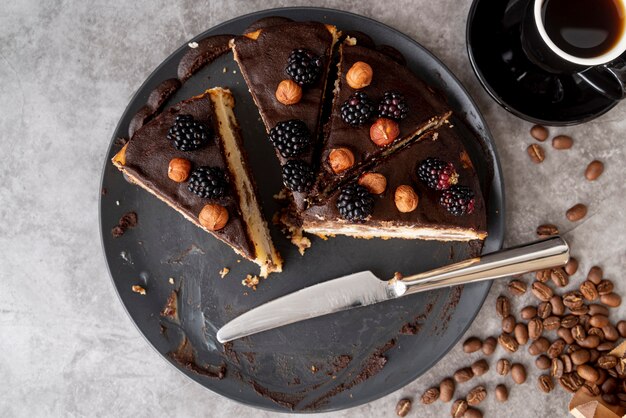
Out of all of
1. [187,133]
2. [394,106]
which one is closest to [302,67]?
[394,106]

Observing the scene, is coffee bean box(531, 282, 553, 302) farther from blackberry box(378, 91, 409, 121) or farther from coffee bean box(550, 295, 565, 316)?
blackberry box(378, 91, 409, 121)

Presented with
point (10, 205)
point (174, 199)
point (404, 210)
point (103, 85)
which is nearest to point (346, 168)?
point (404, 210)

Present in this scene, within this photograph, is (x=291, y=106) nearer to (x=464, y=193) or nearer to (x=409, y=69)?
(x=409, y=69)

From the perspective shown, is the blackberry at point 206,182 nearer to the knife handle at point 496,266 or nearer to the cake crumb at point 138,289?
the cake crumb at point 138,289

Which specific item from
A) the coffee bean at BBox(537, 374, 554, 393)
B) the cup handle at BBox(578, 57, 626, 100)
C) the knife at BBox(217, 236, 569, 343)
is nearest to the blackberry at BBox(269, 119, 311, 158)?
the knife at BBox(217, 236, 569, 343)

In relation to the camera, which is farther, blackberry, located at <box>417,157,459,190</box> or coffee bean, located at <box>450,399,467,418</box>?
coffee bean, located at <box>450,399,467,418</box>

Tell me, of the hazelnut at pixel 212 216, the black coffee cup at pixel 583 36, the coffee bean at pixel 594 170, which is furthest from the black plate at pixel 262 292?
the coffee bean at pixel 594 170
